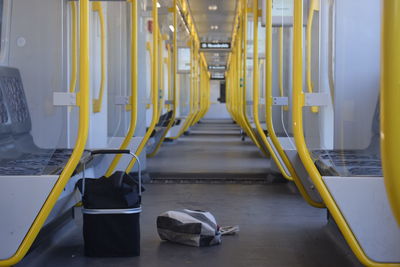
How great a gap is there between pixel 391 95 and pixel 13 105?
2.60 meters

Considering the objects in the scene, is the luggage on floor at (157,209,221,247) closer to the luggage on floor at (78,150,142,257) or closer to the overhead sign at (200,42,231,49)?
the luggage on floor at (78,150,142,257)

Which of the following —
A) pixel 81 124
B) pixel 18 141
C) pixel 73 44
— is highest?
pixel 73 44

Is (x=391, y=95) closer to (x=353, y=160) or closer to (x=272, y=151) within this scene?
(x=353, y=160)

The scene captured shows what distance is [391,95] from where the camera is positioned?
173 cm

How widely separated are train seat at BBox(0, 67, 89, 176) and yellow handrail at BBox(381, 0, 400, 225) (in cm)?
185

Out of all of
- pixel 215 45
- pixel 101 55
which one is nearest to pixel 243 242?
pixel 101 55

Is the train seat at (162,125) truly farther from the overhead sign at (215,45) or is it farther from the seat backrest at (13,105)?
the overhead sign at (215,45)

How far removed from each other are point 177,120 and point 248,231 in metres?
8.87

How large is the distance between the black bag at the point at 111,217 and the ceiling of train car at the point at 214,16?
35.9 ft

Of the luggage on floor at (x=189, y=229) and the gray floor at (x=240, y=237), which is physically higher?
the luggage on floor at (x=189, y=229)

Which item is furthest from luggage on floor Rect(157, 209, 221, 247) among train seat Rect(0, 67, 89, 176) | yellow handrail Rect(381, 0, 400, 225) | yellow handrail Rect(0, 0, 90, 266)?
yellow handrail Rect(381, 0, 400, 225)

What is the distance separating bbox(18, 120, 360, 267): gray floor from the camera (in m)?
3.34

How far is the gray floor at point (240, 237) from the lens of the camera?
3.34 meters

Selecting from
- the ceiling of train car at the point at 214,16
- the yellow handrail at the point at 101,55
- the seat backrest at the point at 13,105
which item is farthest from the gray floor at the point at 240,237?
the ceiling of train car at the point at 214,16
